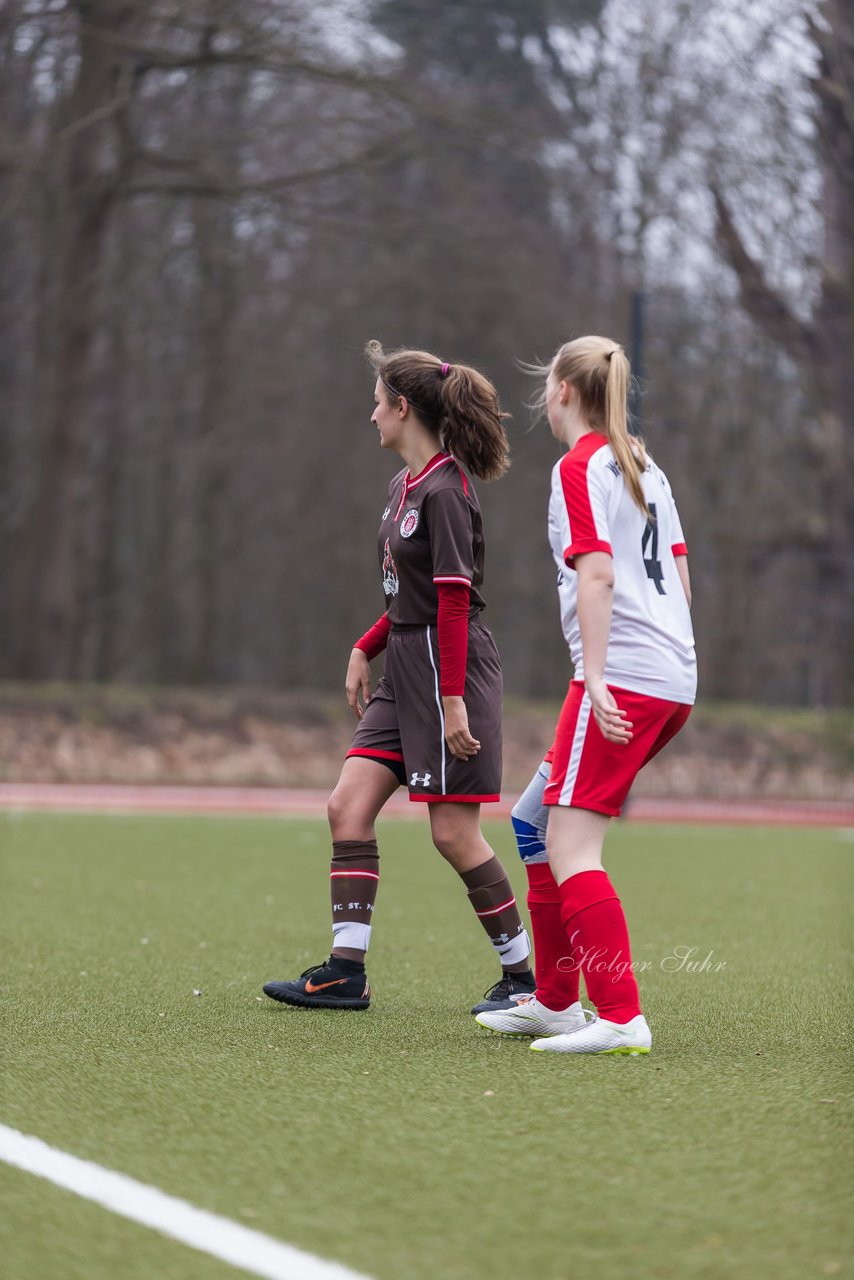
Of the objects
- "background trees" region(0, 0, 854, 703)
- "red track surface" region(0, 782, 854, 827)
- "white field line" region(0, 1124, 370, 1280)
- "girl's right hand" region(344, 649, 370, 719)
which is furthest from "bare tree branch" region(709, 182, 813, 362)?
"white field line" region(0, 1124, 370, 1280)

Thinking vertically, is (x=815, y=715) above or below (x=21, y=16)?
below

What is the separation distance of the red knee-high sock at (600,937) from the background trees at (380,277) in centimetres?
1106

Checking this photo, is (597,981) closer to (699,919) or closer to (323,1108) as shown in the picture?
(323,1108)

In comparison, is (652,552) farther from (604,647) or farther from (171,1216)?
(171,1216)

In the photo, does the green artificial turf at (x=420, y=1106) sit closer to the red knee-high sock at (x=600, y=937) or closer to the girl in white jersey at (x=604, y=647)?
the red knee-high sock at (x=600, y=937)

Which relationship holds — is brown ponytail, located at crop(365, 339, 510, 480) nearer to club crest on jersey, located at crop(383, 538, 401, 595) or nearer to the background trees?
club crest on jersey, located at crop(383, 538, 401, 595)

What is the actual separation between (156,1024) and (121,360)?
24.1 meters

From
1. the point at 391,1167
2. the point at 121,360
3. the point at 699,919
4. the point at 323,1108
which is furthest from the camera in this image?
the point at 121,360

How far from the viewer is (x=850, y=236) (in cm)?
1845

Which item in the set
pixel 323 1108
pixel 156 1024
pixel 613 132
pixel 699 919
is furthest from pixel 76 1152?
pixel 613 132

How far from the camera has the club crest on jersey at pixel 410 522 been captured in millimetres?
5117

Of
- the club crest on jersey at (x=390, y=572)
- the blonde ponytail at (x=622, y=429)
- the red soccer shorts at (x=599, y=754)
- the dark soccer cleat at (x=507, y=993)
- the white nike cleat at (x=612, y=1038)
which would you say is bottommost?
the dark soccer cleat at (x=507, y=993)

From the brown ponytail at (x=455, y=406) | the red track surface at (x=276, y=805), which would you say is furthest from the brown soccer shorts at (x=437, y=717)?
the red track surface at (x=276, y=805)

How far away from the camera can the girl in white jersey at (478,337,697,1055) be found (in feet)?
14.4
